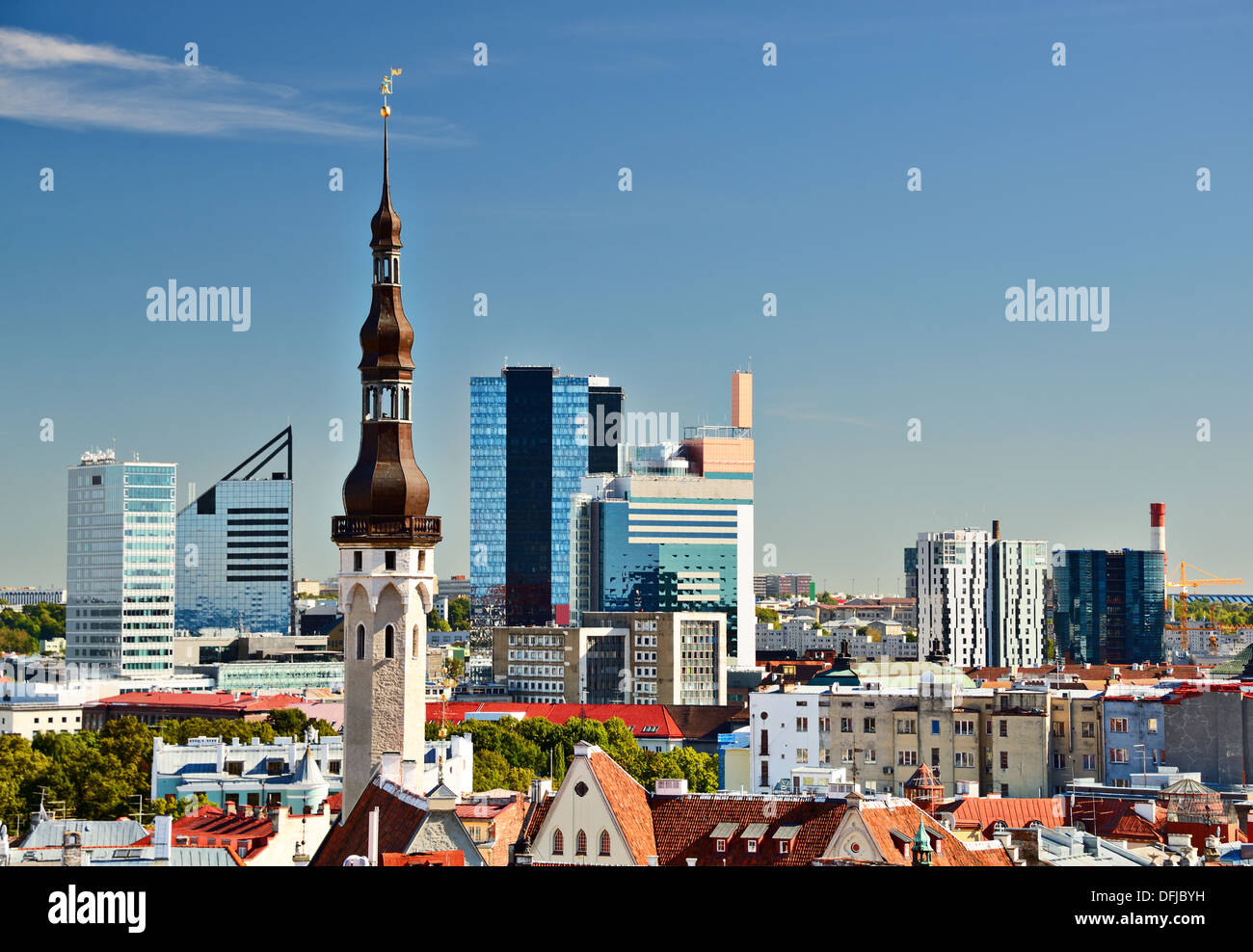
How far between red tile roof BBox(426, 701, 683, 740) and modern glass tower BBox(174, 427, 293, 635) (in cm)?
7086

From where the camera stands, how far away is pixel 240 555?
6742 inches

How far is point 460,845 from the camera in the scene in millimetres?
28531

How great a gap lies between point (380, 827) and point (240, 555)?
471 ft

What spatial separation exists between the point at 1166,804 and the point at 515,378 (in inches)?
5923

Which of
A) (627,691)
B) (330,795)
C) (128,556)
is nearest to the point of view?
(330,795)

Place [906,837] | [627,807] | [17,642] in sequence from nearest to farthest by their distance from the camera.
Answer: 1. [906,837]
2. [627,807]
3. [17,642]

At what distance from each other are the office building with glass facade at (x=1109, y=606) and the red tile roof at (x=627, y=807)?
129 m

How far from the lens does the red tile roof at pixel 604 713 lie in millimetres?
96938

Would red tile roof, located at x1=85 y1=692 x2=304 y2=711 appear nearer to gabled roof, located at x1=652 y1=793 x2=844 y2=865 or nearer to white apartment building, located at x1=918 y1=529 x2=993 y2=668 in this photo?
gabled roof, located at x1=652 y1=793 x2=844 y2=865

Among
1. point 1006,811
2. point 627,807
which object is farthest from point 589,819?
point 1006,811

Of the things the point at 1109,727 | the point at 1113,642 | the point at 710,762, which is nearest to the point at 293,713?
the point at 710,762

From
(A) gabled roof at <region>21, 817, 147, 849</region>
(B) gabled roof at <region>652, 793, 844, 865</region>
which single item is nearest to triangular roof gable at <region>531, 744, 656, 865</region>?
(B) gabled roof at <region>652, 793, 844, 865</region>

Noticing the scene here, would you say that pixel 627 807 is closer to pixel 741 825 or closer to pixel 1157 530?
pixel 741 825
